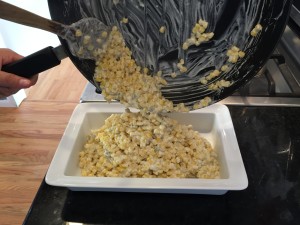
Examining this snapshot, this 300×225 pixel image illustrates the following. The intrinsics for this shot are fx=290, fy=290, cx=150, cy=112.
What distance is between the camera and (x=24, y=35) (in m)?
2.35

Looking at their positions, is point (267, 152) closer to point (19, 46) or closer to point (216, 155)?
point (216, 155)

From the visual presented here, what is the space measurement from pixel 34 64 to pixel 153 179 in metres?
0.40

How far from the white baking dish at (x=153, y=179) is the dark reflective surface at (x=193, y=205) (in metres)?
0.03

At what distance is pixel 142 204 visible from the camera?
29.1 inches

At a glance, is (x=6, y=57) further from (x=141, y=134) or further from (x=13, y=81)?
(x=141, y=134)

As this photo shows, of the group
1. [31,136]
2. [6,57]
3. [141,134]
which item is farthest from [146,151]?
[31,136]

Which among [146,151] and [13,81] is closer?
[13,81]

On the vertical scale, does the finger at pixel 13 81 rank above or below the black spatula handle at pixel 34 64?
below

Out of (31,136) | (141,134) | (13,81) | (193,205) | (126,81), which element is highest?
(13,81)

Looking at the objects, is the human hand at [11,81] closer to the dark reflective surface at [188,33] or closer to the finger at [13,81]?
the finger at [13,81]

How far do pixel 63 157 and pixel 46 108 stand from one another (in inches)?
53.5

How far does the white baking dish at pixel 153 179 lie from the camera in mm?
711

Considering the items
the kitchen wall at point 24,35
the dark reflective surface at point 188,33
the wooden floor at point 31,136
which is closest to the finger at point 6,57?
the dark reflective surface at point 188,33

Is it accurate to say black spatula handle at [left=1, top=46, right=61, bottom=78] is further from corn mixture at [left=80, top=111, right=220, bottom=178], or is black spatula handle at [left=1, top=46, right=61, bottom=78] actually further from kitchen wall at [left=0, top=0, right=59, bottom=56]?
kitchen wall at [left=0, top=0, right=59, bottom=56]
